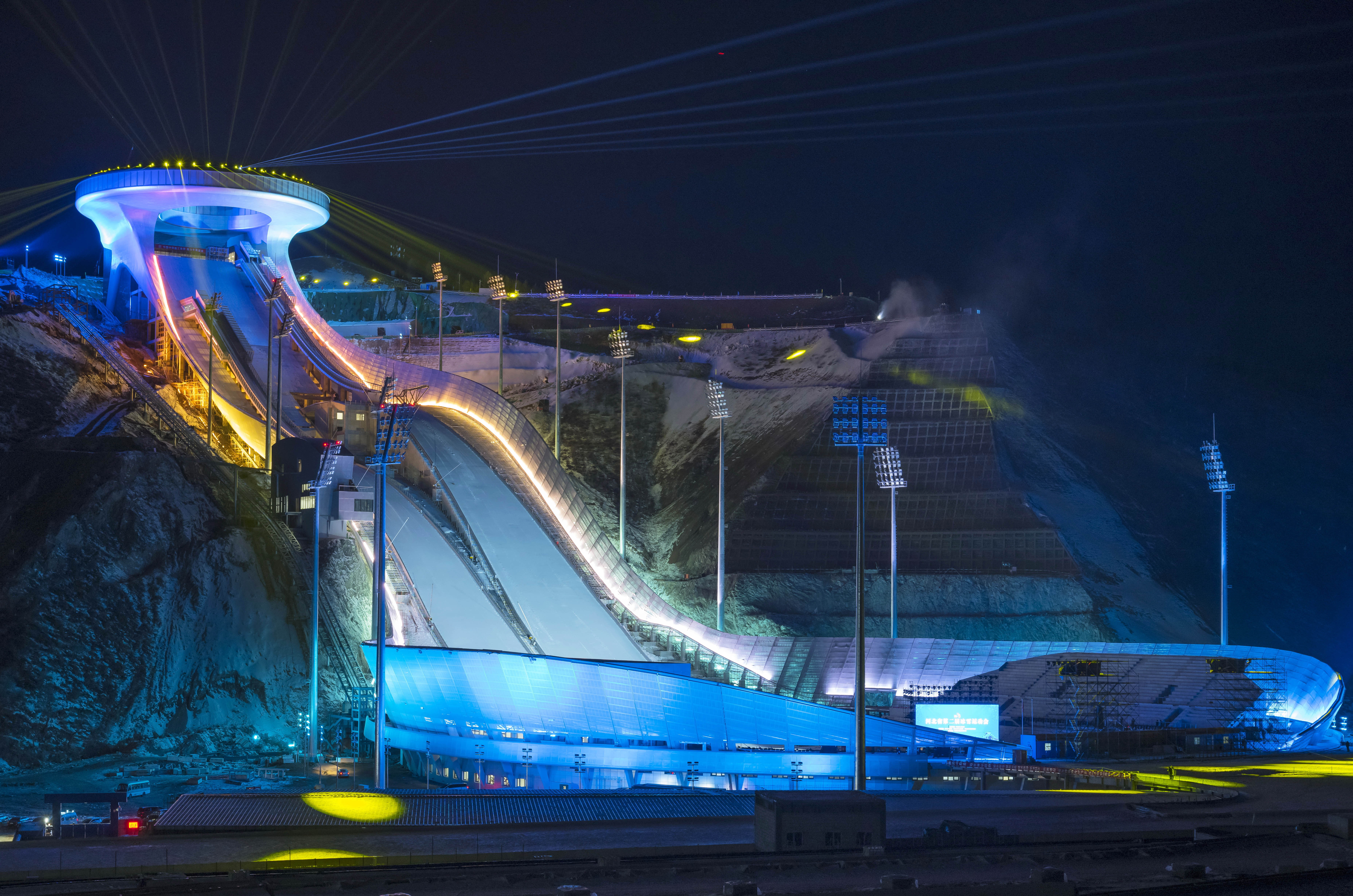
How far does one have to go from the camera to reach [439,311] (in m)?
74.8

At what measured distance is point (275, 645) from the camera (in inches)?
1430

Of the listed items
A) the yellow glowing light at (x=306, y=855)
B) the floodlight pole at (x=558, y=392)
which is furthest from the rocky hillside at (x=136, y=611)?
the yellow glowing light at (x=306, y=855)

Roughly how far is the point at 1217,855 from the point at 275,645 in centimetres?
2645

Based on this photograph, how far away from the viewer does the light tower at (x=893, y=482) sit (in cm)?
3844

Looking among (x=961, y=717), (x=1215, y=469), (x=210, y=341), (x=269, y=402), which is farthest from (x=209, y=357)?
(x=1215, y=469)

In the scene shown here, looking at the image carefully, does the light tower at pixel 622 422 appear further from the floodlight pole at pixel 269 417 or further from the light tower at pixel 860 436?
the light tower at pixel 860 436

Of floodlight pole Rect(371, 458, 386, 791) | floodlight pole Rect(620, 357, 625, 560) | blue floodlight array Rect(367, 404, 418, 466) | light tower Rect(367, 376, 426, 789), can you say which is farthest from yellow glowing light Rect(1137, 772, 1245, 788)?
floodlight pole Rect(620, 357, 625, 560)

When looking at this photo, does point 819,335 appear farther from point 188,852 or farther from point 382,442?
point 188,852

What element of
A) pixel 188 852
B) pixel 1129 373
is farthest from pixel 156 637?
pixel 1129 373

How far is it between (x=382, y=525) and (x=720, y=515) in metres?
14.7

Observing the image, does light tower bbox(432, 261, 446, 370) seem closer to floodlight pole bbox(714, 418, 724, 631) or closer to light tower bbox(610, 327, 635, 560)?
light tower bbox(610, 327, 635, 560)

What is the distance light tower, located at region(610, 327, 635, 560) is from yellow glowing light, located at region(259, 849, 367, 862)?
2810 cm

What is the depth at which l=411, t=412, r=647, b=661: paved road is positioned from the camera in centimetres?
3944

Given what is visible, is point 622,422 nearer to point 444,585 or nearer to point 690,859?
point 444,585
